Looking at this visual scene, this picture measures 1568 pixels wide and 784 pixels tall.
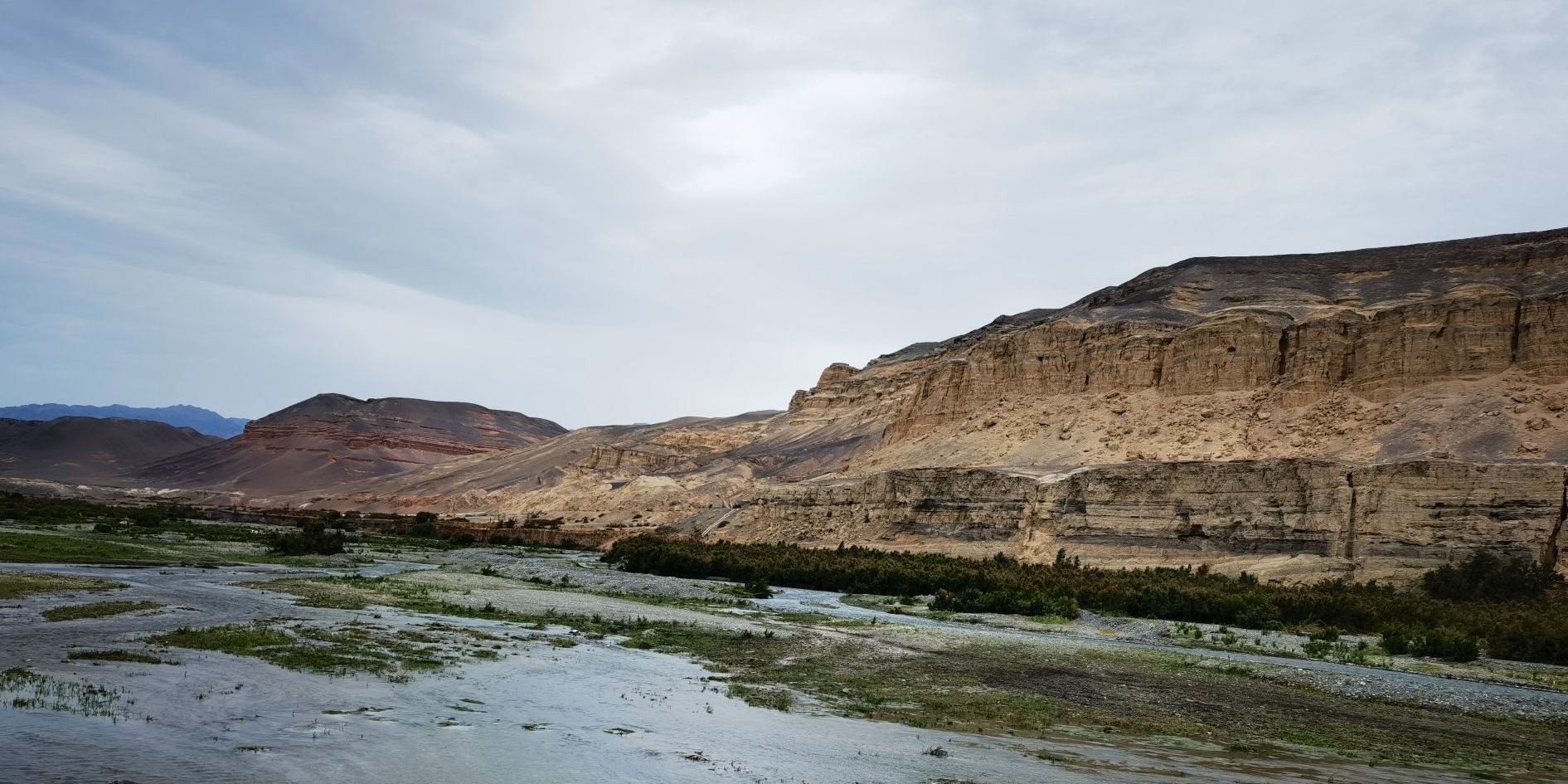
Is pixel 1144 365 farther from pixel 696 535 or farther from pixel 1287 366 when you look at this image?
pixel 696 535

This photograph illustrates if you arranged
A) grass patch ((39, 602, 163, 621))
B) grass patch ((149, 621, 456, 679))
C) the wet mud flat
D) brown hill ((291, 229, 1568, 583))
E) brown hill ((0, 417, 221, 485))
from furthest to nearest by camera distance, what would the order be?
brown hill ((0, 417, 221, 485))
brown hill ((291, 229, 1568, 583))
grass patch ((39, 602, 163, 621))
grass patch ((149, 621, 456, 679))
the wet mud flat

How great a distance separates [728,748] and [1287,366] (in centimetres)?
5842

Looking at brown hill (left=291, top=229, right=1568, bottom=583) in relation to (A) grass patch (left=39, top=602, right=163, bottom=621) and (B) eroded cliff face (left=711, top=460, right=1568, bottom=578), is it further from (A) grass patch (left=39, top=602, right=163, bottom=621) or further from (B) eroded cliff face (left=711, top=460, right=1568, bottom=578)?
(A) grass patch (left=39, top=602, right=163, bottom=621)

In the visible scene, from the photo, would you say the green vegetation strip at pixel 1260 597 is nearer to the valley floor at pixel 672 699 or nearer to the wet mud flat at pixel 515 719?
the valley floor at pixel 672 699

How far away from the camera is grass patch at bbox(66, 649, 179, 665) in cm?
1595

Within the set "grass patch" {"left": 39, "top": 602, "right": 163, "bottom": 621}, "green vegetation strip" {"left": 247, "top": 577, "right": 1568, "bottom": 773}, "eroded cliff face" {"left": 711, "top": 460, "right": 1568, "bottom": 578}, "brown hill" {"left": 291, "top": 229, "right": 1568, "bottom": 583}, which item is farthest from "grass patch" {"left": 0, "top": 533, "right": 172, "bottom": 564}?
"brown hill" {"left": 291, "top": 229, "right": 1568, "bottom": 583}

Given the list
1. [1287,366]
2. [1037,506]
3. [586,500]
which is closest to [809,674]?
[1037,506]

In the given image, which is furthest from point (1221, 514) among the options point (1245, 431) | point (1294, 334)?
point (1294, 334)

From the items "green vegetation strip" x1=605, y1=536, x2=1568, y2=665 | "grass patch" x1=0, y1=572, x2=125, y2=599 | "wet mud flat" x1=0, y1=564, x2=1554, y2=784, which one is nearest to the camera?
"wet mud flat" x1=0, y1=564, x2=1554, y2=784

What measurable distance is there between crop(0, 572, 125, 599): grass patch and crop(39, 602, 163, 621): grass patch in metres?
1.74

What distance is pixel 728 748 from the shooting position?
527 inches

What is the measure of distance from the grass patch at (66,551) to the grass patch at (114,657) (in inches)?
729

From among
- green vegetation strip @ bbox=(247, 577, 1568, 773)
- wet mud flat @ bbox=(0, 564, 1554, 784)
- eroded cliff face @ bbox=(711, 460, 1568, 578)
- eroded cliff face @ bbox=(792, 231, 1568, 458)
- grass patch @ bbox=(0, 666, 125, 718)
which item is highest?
eroded cliff face @ bbox=(792, 231, 1568, 458)

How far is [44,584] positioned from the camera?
25.0m
